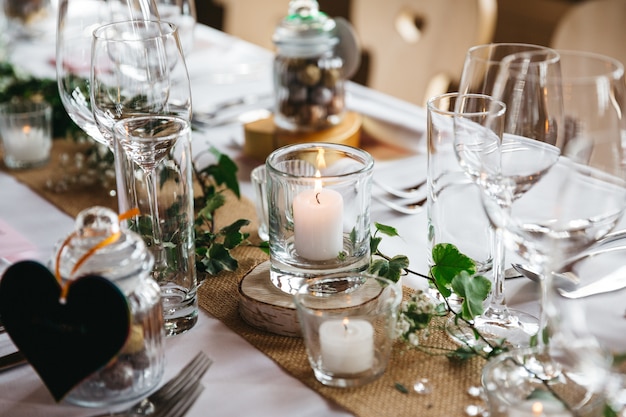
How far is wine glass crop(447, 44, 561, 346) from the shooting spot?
0.72m

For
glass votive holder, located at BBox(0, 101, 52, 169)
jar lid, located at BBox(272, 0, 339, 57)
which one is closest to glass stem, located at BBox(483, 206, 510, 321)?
jar lid, located at BBox(272, 0, 339, 57)

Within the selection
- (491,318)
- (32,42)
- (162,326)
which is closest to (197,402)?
(162,326)

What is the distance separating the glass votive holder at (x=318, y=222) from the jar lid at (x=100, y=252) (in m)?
0.21

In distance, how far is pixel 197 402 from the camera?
0.73m

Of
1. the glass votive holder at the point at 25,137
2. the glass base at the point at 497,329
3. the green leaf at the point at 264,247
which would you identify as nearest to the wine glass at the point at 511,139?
the glass base at the point at 497,329

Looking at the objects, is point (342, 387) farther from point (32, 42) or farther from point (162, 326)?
point (32, 42)

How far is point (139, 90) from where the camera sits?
93 centimetres

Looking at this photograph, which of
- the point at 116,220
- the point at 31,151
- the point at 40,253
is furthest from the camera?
the point at 31,151

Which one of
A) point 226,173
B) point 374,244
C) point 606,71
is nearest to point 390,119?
point 226,173

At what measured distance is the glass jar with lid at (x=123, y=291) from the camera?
2.22ft

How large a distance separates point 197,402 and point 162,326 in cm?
8

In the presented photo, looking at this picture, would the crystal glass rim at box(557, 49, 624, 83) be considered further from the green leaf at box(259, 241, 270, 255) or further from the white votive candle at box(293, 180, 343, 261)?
the green leaf at box(259, 241, 270, 255)

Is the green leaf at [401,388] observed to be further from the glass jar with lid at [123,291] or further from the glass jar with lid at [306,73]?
the glass jar with lid at [306,73]

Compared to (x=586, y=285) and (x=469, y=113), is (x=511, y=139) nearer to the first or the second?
(x=469, y=113)
